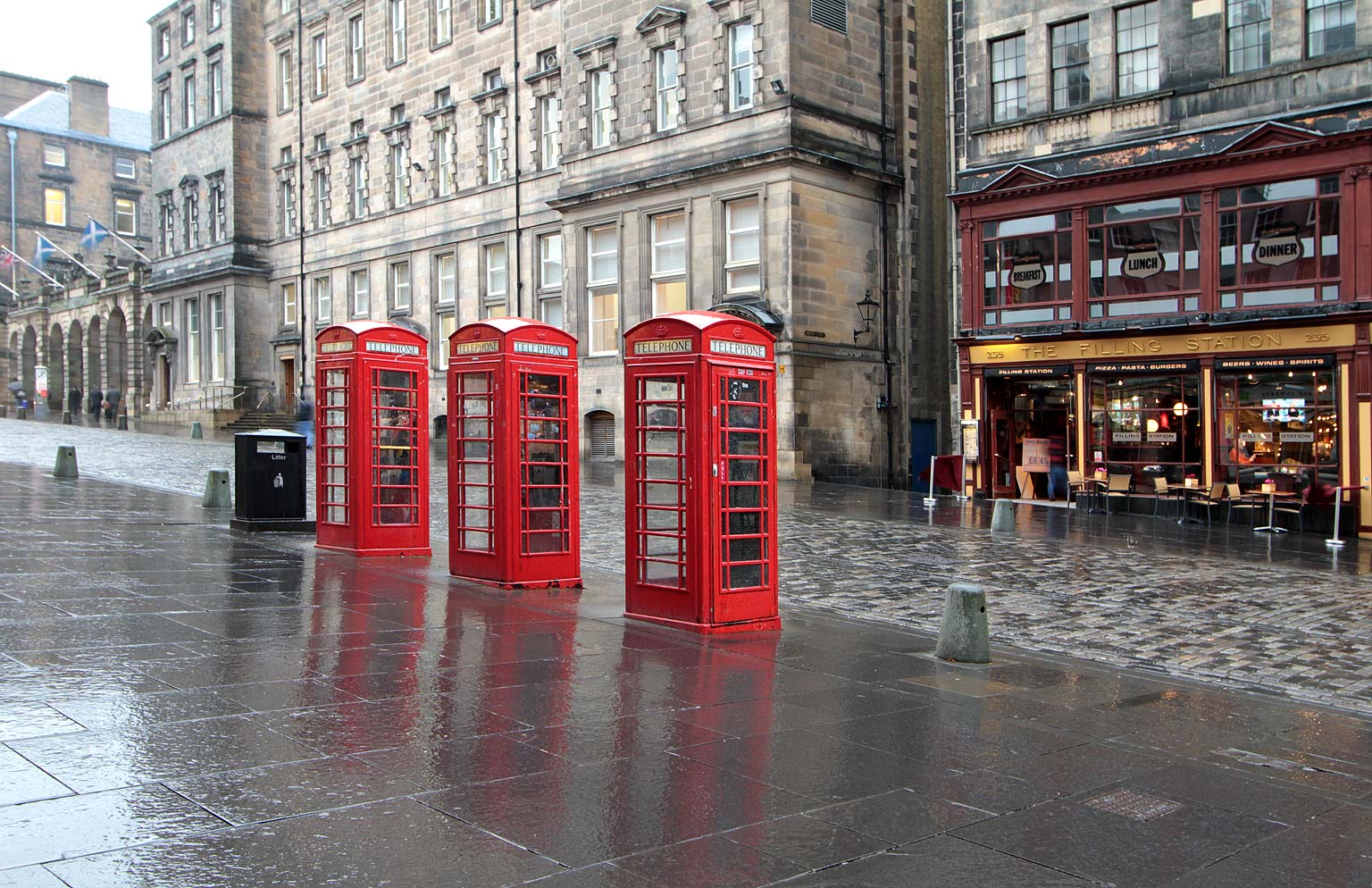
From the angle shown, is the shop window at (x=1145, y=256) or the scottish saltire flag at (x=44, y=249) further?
the scottish saltire flag at (x=44, y=249)

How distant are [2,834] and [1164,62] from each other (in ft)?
83.1

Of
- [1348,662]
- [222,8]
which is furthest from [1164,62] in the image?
[222,8]

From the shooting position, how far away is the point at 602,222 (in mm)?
35250

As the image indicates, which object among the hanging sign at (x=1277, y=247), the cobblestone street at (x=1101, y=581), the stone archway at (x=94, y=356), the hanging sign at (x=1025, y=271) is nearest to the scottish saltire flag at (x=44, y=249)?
the stone archway at (x=94, y=356)

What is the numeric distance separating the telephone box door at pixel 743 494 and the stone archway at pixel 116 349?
59785 mm

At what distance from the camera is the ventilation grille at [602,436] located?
35219 millimetres

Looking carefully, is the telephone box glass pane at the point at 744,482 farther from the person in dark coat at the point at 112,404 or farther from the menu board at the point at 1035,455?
the person in dark coat at the point at 112,404

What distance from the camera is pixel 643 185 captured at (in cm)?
3328

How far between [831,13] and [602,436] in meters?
13.3

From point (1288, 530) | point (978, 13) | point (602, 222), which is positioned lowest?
point (1288, 530)

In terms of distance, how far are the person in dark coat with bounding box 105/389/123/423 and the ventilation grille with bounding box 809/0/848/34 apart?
37.9 metres

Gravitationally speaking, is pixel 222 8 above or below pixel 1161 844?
above

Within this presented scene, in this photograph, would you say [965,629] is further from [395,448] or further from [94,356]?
[94,356]

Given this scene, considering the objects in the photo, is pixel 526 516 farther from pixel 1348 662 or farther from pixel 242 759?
pixel 1348 662
